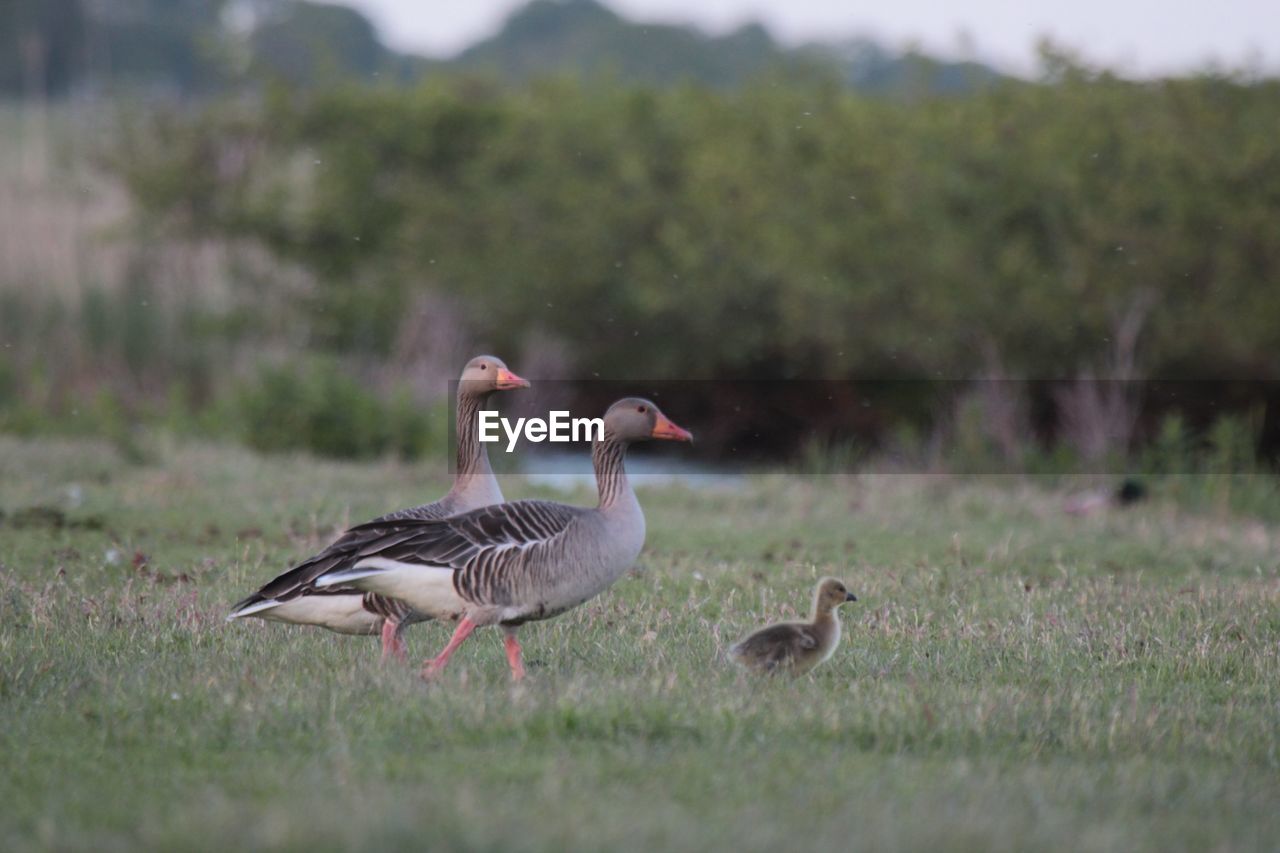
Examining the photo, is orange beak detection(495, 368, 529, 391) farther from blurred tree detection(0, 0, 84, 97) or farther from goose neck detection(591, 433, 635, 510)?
blurred tree detection(0, 0, 84, 97)

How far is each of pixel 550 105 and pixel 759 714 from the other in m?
30.7

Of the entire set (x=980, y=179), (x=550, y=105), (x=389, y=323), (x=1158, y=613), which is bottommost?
(x=1158, y=613)

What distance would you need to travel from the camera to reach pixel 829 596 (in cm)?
772

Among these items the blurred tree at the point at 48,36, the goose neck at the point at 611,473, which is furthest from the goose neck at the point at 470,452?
the blurred tree at the point at 48,36

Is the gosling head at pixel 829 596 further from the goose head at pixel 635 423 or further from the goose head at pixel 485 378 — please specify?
the goose head at pixel 485 378

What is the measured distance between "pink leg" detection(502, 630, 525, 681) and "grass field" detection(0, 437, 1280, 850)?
0.14 metres

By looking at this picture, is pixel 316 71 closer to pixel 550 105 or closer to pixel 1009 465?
pixel 550 105

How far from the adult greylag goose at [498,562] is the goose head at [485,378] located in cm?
190

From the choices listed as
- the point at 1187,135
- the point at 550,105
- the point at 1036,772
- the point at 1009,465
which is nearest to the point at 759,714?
the point at 1036,772

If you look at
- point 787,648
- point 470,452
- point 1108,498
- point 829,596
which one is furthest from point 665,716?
point 1108,498

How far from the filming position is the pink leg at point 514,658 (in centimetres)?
716

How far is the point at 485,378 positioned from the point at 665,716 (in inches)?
142

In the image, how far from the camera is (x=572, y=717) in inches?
243

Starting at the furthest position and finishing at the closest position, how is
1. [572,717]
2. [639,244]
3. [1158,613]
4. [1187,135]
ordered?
[639,244] → [1187,135] → [1158,613] → [572,717]
